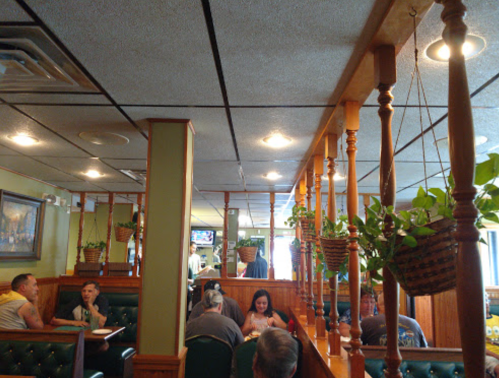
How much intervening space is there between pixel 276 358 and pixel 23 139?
3.06 metres

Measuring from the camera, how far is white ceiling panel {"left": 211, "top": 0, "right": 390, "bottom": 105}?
1550mm

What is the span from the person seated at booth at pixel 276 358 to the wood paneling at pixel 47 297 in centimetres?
466

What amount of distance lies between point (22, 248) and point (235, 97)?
425 cm

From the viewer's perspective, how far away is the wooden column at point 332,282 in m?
2.40

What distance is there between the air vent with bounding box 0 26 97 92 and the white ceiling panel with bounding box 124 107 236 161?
49 centimetres

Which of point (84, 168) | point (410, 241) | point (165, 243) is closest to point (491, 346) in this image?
point (165, 243)

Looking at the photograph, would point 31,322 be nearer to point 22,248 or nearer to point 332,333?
point 22,248

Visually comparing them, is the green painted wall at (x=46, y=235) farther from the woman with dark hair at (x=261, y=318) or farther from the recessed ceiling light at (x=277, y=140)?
the recessed ceiling light at (x=277, y=140)

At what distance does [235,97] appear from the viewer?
2.43 m

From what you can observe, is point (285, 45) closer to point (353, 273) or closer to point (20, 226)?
point (353, 273)

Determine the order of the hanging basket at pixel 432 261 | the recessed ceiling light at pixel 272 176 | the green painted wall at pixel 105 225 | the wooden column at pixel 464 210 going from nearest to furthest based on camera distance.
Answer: the wooden column at pixel 464 210 < the hanging basket at pixel 432 261 < the recessed ceiling light at pixel 272 176 < the green painted wall at pixel 105 225

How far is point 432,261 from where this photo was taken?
40.7 inches

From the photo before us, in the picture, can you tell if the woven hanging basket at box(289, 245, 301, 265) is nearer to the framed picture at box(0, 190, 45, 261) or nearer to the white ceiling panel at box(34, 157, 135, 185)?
the white ceiling panel at box(34, 157, 135, 185)

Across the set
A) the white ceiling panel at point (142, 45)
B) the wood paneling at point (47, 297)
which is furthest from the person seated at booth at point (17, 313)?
the white ceiling panel at point (142, 45)
